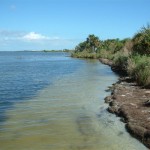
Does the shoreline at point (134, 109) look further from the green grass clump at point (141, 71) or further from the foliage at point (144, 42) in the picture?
the foliage at point (144, 42)

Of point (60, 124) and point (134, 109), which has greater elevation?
point (134, 109)

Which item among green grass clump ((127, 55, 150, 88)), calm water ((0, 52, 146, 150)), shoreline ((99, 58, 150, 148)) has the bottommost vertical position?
calm water ((0, 52, 146, 150))

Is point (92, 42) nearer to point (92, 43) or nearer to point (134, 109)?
point (92, 43)

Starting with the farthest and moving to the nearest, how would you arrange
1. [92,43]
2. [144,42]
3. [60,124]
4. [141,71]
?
[92,43] → [144,42] → [141,71] → [60,124]

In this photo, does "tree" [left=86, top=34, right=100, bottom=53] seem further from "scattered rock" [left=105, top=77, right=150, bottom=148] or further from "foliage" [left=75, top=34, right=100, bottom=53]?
"scattered rock" [left=105, top=77, right=150, bottom=148]

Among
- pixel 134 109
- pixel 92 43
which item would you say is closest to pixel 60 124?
pixel 134 109

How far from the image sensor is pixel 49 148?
12.5 metres

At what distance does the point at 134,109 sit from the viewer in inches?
688

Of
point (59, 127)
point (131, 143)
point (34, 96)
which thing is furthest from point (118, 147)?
point (34, 96)

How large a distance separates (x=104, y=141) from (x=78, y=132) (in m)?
1.72

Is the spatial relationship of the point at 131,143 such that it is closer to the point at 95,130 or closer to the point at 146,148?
the point at 146,148

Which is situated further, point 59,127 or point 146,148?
point 59,127

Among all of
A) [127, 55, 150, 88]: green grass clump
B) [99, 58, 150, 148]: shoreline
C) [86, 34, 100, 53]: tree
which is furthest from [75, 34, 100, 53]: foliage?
[99, 58, 150, 148]: shoreline

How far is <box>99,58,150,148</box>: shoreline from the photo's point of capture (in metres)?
13.7
